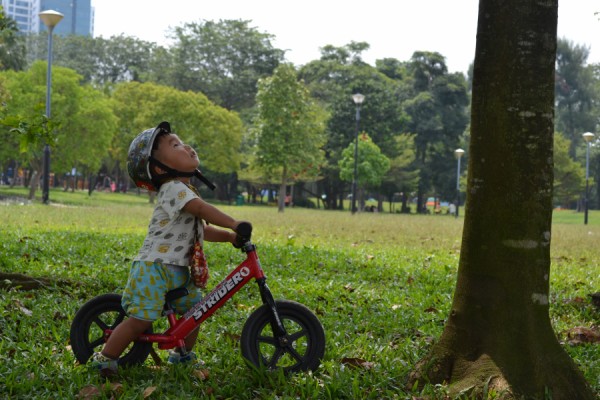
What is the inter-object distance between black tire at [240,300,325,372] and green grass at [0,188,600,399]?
107mm

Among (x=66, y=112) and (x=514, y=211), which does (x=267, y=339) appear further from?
(x=66, y=112)

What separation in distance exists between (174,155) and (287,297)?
2.87 m

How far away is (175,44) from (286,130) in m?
31.3

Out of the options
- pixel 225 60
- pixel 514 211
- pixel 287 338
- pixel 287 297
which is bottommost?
pixel 287 297

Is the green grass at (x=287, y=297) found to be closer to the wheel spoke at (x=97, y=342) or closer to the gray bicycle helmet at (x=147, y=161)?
the wheel spoke at (x=97, y=342)

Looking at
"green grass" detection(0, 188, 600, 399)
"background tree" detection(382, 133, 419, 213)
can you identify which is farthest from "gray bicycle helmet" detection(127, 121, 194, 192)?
"background tree" detection(382, 133, 419, 213)

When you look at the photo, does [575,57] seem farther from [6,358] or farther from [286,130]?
[6,358]

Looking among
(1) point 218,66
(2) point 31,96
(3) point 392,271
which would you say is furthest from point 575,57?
(3) point 392,271

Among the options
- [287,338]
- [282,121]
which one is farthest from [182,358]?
[282,121]

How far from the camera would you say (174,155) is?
12.4ft

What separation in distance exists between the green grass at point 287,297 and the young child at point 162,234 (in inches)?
13.2

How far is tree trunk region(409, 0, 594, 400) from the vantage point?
3422 mm

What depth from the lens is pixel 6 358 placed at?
4156 mm

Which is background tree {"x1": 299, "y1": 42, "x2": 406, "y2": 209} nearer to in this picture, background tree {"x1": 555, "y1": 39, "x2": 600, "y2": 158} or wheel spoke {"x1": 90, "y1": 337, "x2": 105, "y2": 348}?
background tree {"x1": 555, "y1": 39, "x2": 600, "y2": 158}
